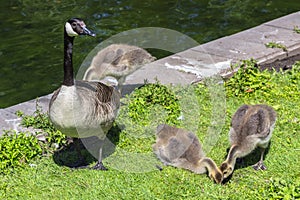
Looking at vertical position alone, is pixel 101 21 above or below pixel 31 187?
below

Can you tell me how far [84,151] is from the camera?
21.7ft

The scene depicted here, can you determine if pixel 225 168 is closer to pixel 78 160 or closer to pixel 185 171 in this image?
pixel 185 171

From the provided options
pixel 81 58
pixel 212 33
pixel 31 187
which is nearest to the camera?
pixel 31 187

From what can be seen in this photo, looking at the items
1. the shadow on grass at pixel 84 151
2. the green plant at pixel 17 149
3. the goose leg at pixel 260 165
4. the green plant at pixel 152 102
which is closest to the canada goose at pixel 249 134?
the goose leg at pixel 260 165

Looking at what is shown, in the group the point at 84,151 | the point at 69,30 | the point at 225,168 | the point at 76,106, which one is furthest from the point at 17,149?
the point at 225,168

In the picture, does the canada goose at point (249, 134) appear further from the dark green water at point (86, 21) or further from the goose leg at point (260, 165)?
the dark green water at point (86, 21)

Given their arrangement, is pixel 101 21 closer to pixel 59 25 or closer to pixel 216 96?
pixel 59 25

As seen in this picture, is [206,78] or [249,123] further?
[206,78]

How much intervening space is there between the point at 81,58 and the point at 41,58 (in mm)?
793

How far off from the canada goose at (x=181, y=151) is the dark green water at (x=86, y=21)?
3850mm

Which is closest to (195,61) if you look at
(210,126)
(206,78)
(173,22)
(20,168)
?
(206,78)

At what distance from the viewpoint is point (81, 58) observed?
423 inches

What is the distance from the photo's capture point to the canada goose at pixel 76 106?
18.4 feet

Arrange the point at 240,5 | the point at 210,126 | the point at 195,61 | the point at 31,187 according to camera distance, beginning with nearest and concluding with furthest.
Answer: the point at 31,187
the point at 210,126
the point at 195,61
the point at 240,5
